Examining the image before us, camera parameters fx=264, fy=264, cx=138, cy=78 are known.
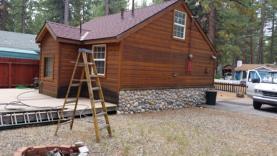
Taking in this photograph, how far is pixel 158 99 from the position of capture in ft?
37.2

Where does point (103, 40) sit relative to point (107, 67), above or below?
above

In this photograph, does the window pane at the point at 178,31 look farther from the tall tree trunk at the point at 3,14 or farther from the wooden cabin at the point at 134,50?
the tall tree trunk at the point at 3,14

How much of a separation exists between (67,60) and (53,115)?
3.65 metres

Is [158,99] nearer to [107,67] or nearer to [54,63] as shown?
[107,67]

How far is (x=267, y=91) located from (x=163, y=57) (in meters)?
5.06

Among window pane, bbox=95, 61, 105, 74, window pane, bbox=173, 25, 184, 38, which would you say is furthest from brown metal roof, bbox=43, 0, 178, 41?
window pane, bbox=173, 25, 184, 38

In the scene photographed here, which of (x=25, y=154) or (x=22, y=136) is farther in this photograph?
(x=22, y=136)

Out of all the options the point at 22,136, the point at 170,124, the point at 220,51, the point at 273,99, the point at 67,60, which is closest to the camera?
the point at 22,136

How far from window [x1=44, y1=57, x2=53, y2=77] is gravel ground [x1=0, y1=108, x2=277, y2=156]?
419 cm

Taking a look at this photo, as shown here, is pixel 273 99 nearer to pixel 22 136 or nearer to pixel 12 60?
pixel 22 136

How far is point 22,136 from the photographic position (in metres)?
6.19

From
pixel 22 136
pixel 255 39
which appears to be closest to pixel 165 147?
pixel 22 136

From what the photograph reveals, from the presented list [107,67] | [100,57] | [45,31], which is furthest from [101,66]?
[45,31]

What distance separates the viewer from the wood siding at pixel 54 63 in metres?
10.8
